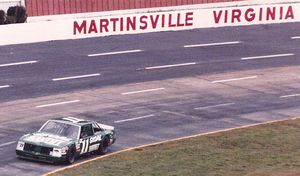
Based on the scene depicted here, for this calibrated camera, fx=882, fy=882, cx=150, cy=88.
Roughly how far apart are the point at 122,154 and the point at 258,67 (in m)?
18.2

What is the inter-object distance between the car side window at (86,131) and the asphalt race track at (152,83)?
5.85 ft

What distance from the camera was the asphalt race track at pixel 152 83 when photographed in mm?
35875

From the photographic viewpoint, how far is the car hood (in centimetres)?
2906

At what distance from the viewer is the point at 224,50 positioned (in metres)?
50.4

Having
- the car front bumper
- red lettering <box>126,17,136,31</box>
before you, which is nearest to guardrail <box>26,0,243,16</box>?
red lettering <box>126,17,136,31</box>

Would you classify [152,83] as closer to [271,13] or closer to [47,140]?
[47,140]

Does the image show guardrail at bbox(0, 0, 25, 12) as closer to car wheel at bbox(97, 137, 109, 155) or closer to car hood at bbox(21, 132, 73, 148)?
car wheel at bbox(97, 137, 109, 155)

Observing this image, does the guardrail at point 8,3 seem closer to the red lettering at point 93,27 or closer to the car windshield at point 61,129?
the red lettering at point 93,27

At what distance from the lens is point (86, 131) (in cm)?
3070

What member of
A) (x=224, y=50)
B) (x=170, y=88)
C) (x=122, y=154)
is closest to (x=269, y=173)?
(x=122, y=154)

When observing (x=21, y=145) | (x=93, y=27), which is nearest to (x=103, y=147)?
(x=21, y=145)

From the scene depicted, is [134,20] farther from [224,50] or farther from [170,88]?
[170,88]

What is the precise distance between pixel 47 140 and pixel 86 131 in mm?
1807

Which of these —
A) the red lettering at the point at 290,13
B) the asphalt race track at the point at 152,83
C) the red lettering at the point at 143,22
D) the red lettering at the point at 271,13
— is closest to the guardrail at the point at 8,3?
the asphalt race track at the point at 152,83
